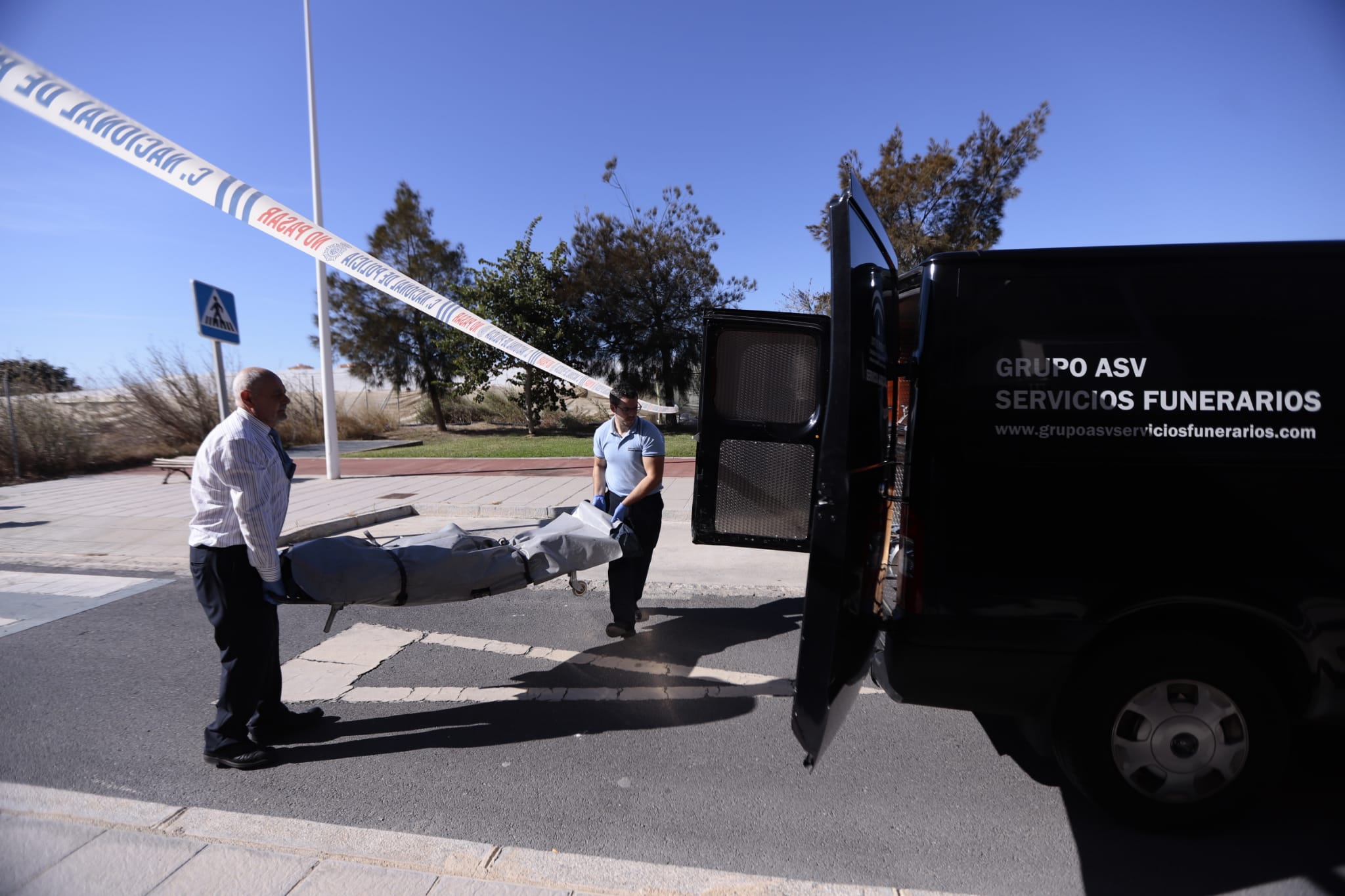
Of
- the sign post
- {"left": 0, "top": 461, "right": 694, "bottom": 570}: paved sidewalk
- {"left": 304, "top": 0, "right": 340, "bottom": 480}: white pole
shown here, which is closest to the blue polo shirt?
{"left": 0, "top": 461, "right": 694, "bottom": 570}: paved sidewalk

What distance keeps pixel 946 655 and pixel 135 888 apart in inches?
122

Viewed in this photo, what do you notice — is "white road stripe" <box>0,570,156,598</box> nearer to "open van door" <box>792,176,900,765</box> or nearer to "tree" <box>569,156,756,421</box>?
"open van door" <box>792,176,900,765</box>

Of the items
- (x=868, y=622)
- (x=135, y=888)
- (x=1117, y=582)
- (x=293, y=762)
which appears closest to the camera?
(x=135, y=888)

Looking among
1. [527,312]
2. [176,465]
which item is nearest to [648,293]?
[527,312]

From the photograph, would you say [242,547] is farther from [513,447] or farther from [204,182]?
[513,447]

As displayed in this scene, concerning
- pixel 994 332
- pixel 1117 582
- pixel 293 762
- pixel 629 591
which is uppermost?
pixel 994 332

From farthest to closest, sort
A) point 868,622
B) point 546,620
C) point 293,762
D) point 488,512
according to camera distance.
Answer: point 488,512 < point 546,620 < point 293,762 < point 868,622

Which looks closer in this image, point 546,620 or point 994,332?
point 994,332

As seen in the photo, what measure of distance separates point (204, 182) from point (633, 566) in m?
5.84

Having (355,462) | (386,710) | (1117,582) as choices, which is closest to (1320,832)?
(1117,582)

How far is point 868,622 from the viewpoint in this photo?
2.85 metres

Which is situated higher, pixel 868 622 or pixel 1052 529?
pixel 1052 529

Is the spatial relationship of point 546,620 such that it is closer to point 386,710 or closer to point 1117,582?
point 386,710

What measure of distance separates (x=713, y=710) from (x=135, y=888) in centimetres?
259
